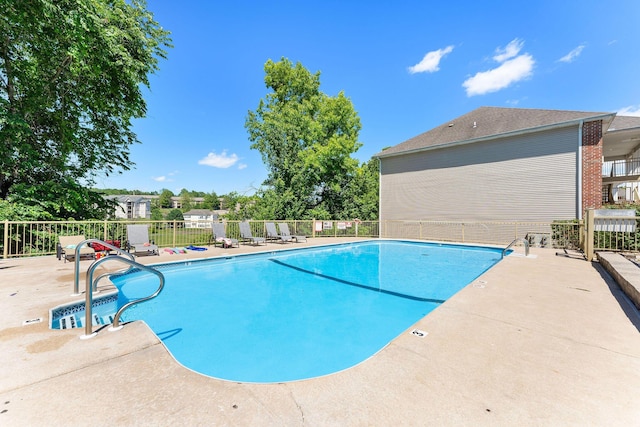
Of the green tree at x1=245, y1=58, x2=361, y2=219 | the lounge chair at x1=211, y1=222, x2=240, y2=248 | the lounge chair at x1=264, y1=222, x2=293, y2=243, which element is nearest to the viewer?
the lounge chair at x1=211, y1=222, x2=240, y2=248

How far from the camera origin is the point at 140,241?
8562 mm

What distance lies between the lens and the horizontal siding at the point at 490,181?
11.6 m

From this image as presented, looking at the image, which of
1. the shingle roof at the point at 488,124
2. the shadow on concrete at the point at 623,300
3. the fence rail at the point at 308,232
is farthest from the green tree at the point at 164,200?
the shadow on concrete at the point at 623,300

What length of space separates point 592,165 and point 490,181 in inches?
145

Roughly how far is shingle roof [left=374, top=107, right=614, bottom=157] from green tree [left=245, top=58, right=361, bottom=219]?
155 inches

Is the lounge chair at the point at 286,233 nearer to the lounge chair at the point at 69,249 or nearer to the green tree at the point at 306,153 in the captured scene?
the green tree at the point at 306,153

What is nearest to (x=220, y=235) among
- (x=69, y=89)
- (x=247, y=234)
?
(x=247, y=234)

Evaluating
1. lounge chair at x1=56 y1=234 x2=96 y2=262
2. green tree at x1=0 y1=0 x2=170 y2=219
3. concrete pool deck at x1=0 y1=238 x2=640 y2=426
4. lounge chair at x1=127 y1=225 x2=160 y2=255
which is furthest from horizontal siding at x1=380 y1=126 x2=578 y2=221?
lounge chair at x1=56 y1=234 x2=96 y2=262

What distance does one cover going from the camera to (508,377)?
204 centimetres

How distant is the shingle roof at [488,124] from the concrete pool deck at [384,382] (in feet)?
40.3

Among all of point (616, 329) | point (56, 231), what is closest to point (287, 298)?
point (616, 329)

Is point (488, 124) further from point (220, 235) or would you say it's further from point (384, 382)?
point (384, 382)

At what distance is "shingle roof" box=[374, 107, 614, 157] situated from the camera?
11870 mm

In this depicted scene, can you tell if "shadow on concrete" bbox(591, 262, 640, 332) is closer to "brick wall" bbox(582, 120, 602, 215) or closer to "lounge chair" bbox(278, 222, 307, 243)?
"brick wall" bbox(582, 120, 602, 215)
